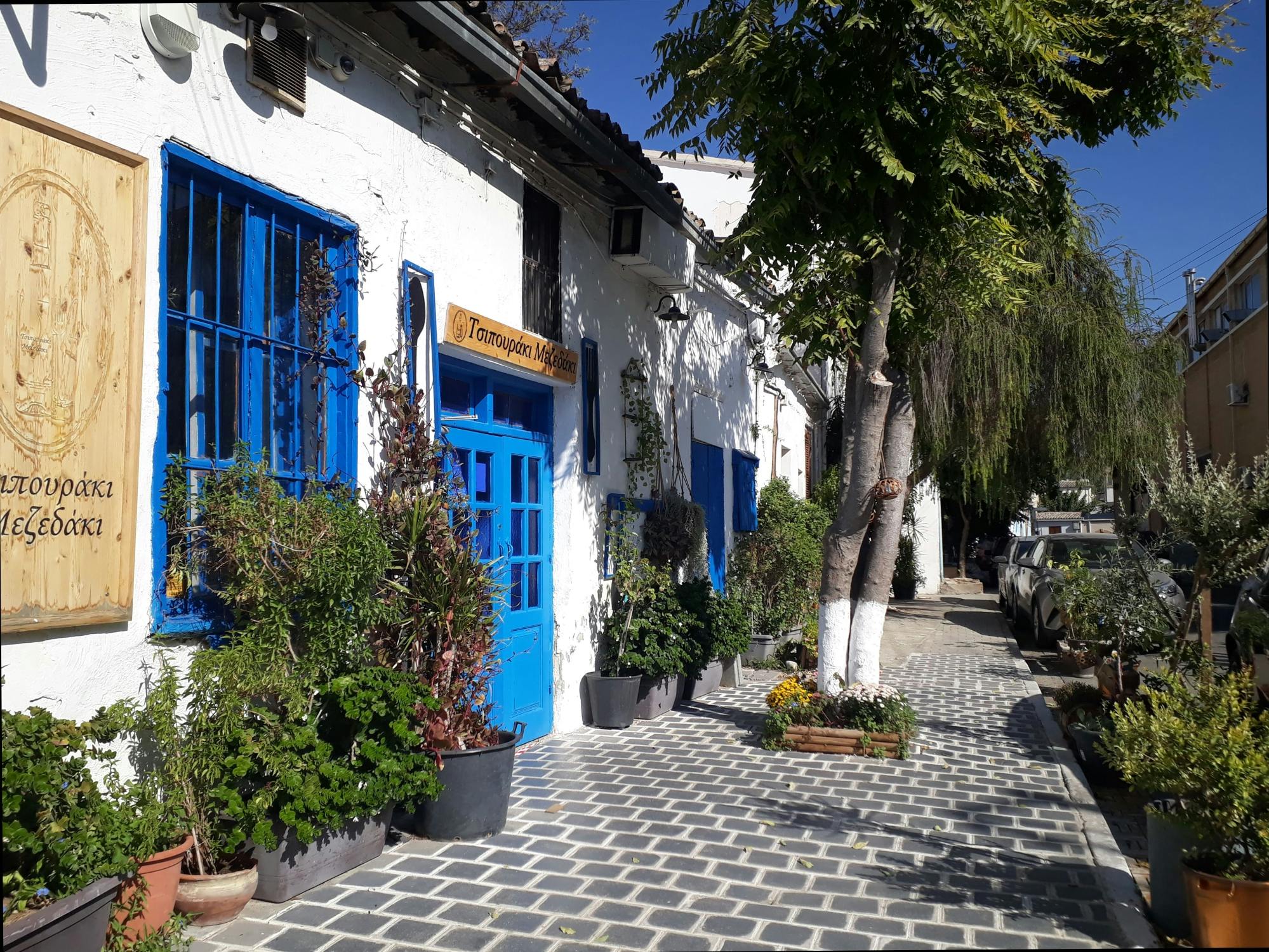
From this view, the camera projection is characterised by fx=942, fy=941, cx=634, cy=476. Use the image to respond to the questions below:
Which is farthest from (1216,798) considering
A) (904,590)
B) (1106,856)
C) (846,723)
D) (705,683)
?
(904,590)

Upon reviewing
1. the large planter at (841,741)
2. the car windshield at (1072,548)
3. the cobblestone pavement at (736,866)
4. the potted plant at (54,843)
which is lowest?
the cobblestone pavement at (736,866)

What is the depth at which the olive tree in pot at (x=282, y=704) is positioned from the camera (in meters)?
4.03

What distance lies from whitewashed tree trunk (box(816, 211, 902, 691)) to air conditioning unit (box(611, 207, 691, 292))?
2.17 meters

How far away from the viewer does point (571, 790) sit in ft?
20.1

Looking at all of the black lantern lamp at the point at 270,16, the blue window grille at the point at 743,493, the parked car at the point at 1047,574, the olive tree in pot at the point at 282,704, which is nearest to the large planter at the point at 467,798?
the olive tree in pot at the point at 282,704

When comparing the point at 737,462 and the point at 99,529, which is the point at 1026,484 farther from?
the point at 99,529

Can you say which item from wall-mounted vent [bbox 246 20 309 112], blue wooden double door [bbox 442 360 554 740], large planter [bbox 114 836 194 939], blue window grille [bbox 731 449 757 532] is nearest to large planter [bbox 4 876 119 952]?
large planter [bbox 114 836 194 939]

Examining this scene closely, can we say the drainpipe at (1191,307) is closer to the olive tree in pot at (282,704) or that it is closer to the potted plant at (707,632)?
the potted plant at (707,632)

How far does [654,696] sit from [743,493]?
455 centimetres

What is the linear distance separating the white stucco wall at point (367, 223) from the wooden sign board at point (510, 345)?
0.55 feet

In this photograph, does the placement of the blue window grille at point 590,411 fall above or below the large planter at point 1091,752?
above

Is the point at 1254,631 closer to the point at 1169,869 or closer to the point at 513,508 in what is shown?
the point at 1169,869

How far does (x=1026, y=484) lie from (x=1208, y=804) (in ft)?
46.8

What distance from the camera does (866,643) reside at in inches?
296
